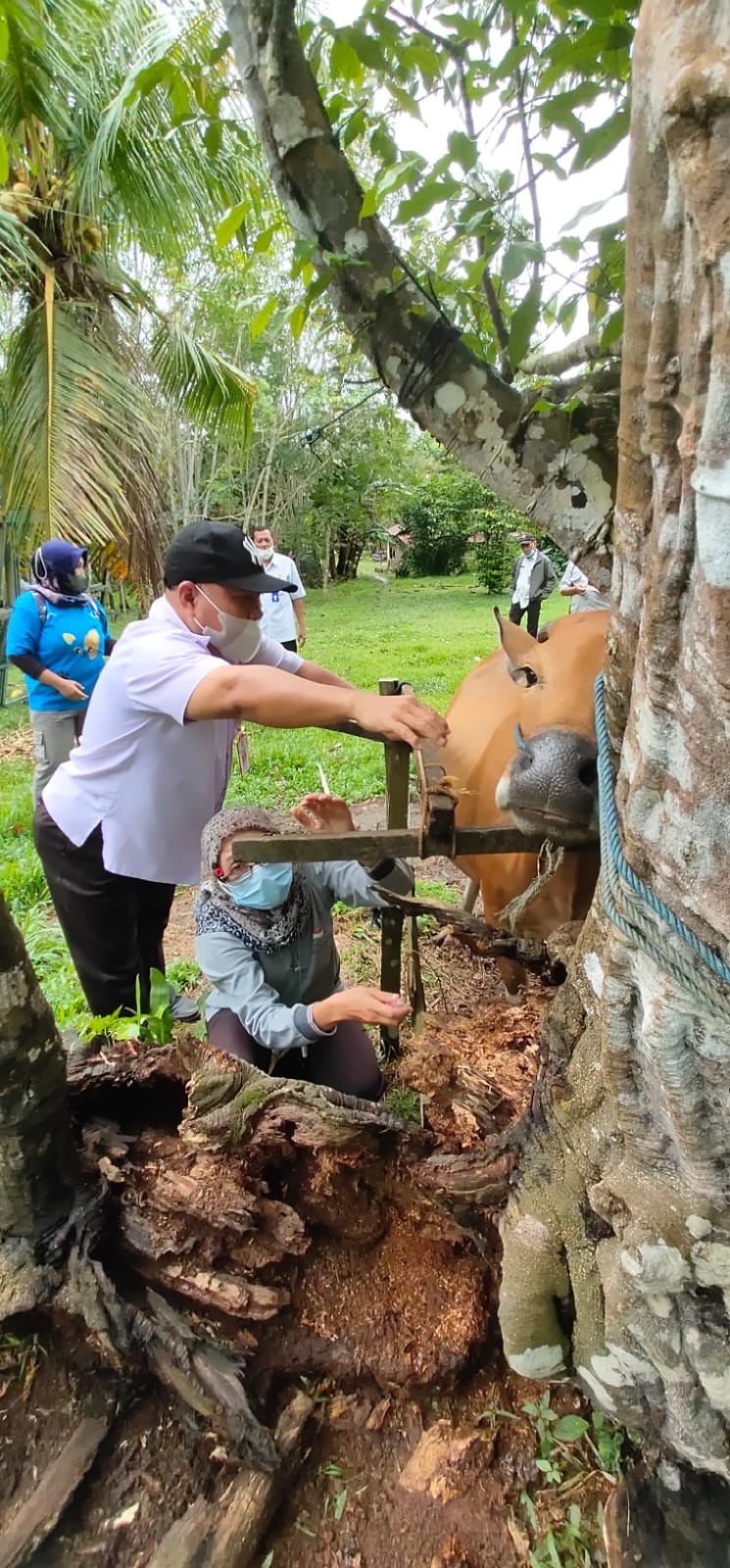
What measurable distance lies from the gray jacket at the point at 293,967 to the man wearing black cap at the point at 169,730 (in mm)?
445

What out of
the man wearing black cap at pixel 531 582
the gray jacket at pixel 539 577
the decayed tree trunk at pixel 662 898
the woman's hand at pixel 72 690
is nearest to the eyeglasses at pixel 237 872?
the decayed tree trunk at pixel 662 898

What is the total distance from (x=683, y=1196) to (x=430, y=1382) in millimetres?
853

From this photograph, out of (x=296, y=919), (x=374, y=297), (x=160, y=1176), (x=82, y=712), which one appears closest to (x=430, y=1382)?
(x=160, y=1176)

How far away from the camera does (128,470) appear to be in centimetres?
673

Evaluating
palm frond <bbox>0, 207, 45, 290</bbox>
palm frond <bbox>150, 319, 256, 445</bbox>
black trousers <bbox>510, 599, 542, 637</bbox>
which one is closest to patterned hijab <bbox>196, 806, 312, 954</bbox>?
palm frond <bbox>0, 207, 45, 290</bbox>

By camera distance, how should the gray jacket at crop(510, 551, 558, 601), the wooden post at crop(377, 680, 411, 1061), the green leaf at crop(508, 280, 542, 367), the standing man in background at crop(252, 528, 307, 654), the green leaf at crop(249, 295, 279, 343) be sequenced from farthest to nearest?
1. the gray jacket at crop(510, 551, 558, 601)
2. the standing man in background at crop(252, 528, 307, 654)
3. the wooden post at crop(377, 680, 411, 1061)
4. the green leaf at crop(249, 295, 279, 343)
5. the green leaf at crop(508, 280, 542, 367)

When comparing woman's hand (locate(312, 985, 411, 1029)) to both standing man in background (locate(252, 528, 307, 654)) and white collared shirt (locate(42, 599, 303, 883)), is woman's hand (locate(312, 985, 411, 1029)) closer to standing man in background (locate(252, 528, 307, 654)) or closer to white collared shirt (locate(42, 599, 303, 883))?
white collared shirt (locate(42, 599, 303, 883))

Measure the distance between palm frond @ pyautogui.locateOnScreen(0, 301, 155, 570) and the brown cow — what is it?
177 inches

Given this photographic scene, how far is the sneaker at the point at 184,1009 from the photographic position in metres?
3.83

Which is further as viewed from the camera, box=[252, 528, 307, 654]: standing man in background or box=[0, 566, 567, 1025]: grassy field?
box=[252, 528, 307, 654]: standing man in background

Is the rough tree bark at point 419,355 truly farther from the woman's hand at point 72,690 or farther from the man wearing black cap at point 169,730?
the woman's hand at point 72,690

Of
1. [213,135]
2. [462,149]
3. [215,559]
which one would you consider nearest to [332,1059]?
[215,559]

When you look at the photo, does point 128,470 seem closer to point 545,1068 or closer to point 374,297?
point 374,297

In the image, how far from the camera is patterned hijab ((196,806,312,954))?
2.42 meters
